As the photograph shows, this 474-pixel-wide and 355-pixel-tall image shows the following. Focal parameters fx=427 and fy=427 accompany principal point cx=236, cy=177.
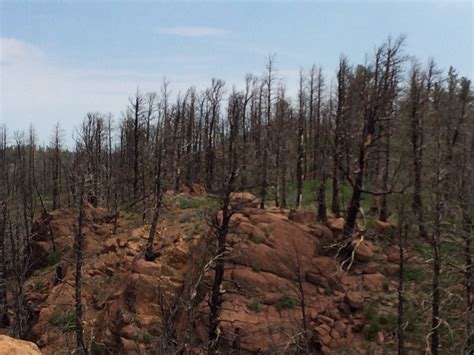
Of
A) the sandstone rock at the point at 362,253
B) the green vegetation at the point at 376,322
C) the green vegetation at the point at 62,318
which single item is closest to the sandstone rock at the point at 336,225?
the sandstone rock at the point at 362,253

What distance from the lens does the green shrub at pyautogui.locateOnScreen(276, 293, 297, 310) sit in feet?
66.6

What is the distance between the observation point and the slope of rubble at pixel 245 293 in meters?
18.9

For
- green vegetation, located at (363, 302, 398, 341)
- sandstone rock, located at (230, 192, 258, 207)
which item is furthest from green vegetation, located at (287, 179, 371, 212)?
green vegetation, located at (363, 302, 398, 341)

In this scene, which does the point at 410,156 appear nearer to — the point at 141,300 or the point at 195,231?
the point at 195,231

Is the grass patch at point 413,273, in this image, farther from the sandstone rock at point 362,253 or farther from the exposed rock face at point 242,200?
the exposed rock face at point 242,200

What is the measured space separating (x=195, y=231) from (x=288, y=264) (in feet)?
19.8

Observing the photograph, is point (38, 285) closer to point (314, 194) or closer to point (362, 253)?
point (362, 253)

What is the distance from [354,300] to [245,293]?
17.3 feet

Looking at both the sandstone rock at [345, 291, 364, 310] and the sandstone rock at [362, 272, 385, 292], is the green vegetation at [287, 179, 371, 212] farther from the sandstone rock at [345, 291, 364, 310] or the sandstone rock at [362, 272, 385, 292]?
the sandstone rock at [345, 291, 364, 310]

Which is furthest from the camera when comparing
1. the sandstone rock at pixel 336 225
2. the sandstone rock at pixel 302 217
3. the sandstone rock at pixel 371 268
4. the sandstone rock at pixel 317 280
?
the sandstone rock at pixel 302 217

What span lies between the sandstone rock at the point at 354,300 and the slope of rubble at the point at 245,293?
5 cm

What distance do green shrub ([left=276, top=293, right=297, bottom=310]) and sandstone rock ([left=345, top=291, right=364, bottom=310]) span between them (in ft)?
8.83

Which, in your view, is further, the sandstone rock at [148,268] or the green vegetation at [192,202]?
the green vegetation at [192,202]

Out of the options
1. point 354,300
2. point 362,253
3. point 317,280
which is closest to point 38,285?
point 317,280
